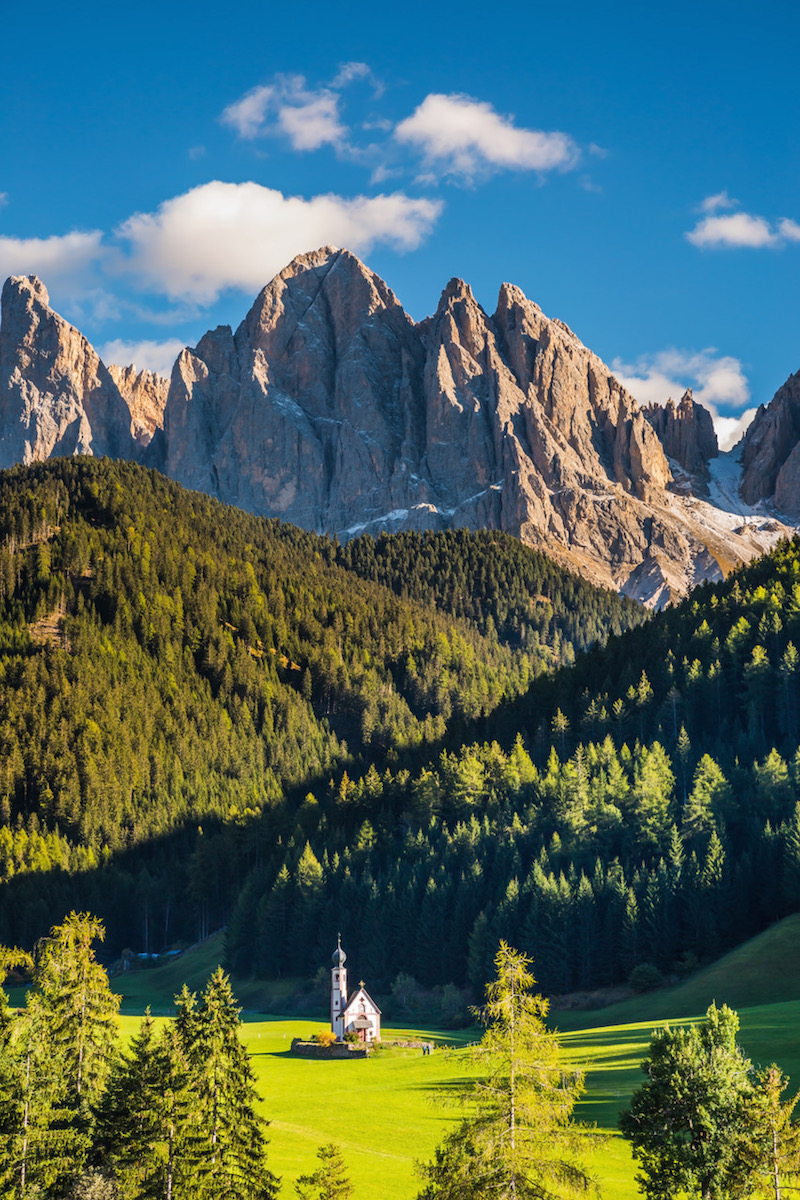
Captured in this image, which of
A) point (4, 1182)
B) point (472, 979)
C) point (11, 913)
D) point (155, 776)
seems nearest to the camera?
point (4, 1182)

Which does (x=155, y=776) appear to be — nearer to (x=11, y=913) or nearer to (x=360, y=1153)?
(x=11, y=913)

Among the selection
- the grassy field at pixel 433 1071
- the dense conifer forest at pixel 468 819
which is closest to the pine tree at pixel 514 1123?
the grassy field at pixel 433 1071

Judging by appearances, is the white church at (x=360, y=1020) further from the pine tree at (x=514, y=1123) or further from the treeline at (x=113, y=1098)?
the pine tree at (x=514, y=1123)

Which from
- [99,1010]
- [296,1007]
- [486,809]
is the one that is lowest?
[296,1007]

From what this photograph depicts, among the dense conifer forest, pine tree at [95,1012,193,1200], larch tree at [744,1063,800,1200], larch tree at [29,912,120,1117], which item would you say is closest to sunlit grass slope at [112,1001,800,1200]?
larch tree at [744,1063,800,1200]

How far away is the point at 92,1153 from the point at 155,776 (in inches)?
5893

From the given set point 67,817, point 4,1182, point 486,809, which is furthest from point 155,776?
point 4,1182

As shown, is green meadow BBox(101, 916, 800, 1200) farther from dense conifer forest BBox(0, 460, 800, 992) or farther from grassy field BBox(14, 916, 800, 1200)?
dense conifer forest BBox(0, 460, 800, 992)

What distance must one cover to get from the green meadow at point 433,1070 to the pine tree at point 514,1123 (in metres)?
0.84

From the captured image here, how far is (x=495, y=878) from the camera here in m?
115

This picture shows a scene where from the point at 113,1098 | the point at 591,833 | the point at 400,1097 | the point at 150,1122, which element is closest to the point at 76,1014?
the point at 113,1098

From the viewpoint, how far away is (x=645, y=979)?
318ft

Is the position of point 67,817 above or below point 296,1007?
above

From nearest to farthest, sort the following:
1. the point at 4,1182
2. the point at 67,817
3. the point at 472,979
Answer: the point at 4,1182
the point at 472,979
the point at 67,817
